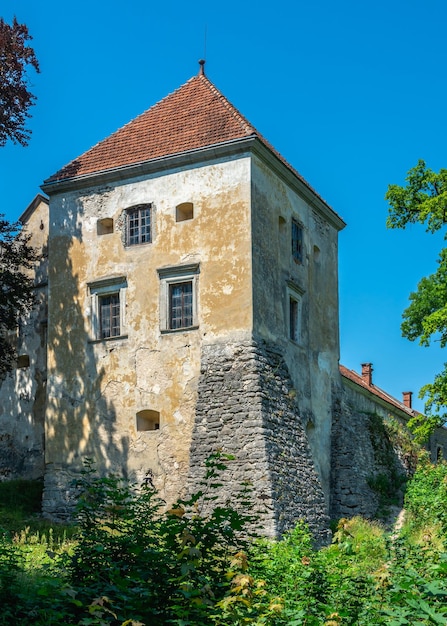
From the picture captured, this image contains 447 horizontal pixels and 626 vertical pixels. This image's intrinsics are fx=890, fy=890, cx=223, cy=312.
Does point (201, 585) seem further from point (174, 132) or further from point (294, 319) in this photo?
point (174, 132)

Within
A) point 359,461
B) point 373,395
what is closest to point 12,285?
point 359,461

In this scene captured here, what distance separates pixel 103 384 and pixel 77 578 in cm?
1241

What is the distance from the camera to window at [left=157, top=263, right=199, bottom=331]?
2170 cm

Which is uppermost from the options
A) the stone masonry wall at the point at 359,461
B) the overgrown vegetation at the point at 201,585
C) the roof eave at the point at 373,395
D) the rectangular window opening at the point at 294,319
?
the rectangular window opening at the point at 294,319

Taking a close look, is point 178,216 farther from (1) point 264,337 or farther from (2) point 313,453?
(2) point 313,453

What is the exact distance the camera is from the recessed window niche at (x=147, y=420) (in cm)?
2164

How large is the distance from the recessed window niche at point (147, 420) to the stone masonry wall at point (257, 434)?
1.46 metres

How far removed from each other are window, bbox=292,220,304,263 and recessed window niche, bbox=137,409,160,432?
5.68 m

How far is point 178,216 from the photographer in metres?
22.4

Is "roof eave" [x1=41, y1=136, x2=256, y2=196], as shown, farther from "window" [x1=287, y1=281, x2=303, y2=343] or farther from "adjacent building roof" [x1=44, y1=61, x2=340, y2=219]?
"window" [x1=287, y1=281, x2=303, y2=343]

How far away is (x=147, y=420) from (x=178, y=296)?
3154 millimetres

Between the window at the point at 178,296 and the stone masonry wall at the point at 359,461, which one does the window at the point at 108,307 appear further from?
the stone masonry wall at the point at 359,461

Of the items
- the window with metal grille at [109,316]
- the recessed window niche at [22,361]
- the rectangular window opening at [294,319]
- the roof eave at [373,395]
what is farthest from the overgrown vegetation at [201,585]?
the roof eave at [373,395]

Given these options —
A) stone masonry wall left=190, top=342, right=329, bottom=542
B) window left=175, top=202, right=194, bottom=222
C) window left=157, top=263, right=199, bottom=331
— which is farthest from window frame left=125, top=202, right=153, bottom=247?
stone masonry wall left=190, top=342, right=329, bottom=542
